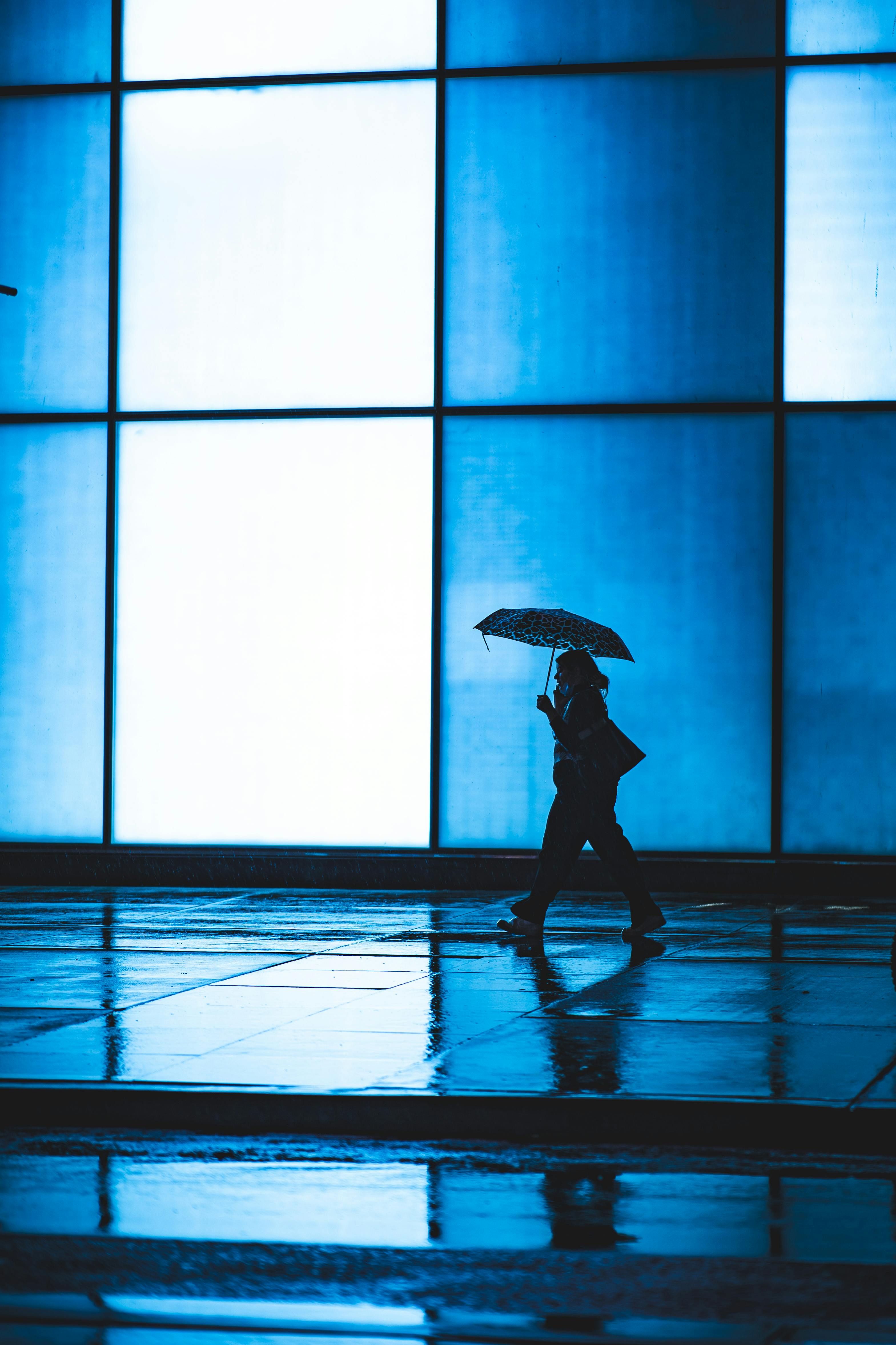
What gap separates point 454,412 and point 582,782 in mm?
6588

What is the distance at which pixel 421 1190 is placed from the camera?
6066 millimetres

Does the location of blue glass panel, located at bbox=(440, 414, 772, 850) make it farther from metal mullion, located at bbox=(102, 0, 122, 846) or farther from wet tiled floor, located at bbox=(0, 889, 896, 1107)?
metal mullion, located at bbox=(102, 0, 122, 846)

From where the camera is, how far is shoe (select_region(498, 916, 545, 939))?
11.8 metres

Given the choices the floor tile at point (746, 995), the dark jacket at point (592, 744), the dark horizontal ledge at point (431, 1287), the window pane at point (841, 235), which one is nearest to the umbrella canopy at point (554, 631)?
the dark jacket at point (592, 744)

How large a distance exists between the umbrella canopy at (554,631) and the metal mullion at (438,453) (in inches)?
211

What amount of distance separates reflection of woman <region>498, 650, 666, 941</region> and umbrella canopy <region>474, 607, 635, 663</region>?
4.0 inches

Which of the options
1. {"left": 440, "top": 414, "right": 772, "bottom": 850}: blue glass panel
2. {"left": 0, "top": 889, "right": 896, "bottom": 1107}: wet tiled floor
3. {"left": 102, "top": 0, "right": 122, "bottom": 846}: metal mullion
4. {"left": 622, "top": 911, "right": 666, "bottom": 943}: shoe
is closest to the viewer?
{"left": 0, "top": 889, "right": 896, "bottom": 1107}: wet tiled floor

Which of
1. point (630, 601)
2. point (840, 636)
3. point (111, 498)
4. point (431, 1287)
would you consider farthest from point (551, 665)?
point (431, 1287)

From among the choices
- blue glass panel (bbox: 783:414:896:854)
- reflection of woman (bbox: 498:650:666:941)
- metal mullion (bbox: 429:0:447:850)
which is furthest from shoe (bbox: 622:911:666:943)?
metal mullion (bbox: 429:0:447:850)

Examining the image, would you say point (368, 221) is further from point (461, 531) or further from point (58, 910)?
point (58, 910)

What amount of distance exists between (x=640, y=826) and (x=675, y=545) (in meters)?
2.51

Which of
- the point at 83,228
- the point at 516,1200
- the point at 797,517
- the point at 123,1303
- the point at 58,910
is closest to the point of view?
the point at 123,1303

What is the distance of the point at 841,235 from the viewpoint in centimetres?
1708

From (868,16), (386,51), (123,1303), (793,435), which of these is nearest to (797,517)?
(793,435)
